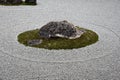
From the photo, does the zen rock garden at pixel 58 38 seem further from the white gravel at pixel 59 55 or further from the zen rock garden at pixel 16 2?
the zen rock garden at pixel 16 2

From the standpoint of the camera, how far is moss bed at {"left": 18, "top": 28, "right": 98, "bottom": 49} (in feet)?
15.1

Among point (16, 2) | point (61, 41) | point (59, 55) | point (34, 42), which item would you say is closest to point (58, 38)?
point (61, 41)

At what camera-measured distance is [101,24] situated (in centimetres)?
657

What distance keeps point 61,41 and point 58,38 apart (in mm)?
163

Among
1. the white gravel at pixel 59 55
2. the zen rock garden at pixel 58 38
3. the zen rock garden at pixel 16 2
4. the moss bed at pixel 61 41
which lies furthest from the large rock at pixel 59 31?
the zen rock garden at pixel 16 2

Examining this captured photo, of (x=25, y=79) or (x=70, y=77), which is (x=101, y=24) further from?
(x=25, y=79)

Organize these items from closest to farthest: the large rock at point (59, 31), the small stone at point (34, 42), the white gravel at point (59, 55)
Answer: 1. the white gravel at point (59, 55)
2. the small stone at point (34, 42)
3. the large rock at point (59, 31)

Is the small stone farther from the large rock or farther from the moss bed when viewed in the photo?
the large rock

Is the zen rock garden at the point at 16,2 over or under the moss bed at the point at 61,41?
over

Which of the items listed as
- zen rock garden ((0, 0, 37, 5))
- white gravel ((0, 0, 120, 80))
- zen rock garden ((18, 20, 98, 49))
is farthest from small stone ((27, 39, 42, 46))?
zen rock garden ((0, 0, 37, 5))

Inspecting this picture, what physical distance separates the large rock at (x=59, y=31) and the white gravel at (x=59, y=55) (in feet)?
1.78

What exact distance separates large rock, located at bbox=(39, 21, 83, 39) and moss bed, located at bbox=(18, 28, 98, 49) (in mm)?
108

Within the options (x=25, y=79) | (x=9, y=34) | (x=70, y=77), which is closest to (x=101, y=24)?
(x=9, y=34)

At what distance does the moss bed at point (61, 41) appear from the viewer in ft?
15.1
